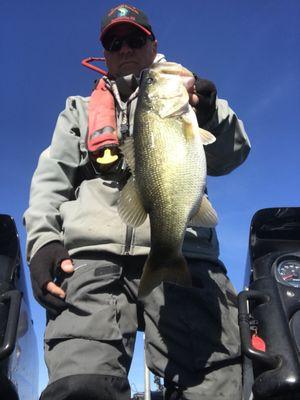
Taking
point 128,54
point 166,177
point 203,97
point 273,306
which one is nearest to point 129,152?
point 166,177

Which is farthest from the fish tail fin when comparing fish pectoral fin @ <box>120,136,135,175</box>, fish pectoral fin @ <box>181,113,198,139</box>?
fish pectoral fin @ <box>181,113,198,139</box>

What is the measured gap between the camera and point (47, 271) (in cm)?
294

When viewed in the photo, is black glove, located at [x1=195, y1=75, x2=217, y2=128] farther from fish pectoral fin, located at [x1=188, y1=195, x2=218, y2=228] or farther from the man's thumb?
the man's thumb

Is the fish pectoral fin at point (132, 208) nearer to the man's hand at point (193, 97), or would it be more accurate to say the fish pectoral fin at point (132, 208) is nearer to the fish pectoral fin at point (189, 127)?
the fish pectoral fin at point (189, 127)

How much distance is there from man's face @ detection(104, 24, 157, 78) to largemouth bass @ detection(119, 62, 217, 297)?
99 cm

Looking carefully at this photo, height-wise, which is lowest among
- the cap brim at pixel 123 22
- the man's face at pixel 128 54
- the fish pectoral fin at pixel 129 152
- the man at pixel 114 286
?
the man at pixel 114 286

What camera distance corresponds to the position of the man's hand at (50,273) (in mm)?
2896

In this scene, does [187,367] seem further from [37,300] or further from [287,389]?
[37,300]

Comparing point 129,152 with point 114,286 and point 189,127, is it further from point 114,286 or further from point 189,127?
point 114,286

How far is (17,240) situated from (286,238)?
2060mm

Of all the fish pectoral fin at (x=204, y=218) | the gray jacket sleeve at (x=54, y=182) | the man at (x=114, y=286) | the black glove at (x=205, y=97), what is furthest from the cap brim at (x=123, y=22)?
the fish pectoral fin at (x=204, y=218)

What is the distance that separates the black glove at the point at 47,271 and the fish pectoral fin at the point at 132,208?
0.57m

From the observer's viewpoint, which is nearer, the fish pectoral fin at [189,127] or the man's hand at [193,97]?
the fish pectoral fin at [189,127]

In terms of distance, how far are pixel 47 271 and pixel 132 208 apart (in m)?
0.72
